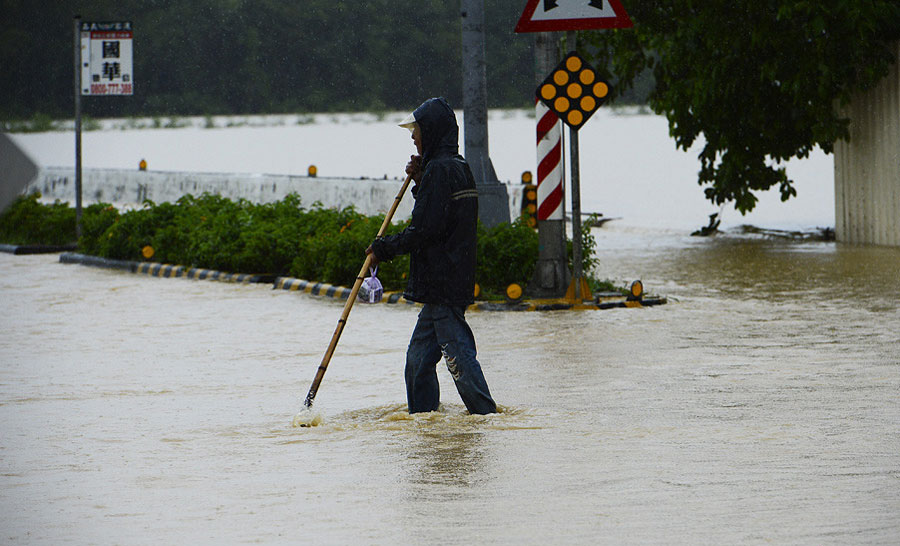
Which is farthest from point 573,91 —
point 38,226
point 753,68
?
point 38,226

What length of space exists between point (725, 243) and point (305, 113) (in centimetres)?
5068

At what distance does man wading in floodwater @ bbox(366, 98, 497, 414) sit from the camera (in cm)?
773

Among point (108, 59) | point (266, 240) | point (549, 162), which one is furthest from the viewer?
point (108, 59)

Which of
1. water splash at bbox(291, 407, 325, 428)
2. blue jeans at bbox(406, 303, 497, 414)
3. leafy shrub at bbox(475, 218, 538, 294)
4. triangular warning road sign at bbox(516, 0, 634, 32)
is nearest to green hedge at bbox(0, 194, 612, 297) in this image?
leafy shrub at bbox(475, 218, 538, 294)

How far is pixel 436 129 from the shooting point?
789 cm

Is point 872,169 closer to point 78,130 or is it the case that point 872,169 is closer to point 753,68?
point 753,68

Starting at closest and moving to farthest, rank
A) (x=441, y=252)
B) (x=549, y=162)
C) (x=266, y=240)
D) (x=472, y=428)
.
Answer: (x=472, y=428), (x=441, y=252), (x=549, y=162), (x=266, y=240)

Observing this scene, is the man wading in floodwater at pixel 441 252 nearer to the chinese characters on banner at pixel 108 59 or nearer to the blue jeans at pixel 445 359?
the blue jeans at pixel 445 359

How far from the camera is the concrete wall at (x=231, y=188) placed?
84.7 ft

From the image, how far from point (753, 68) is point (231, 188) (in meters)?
16.3

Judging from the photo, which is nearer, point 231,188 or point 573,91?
point 573,91

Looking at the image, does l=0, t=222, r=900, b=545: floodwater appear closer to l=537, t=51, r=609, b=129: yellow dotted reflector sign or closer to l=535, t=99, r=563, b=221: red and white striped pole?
l=535, t=99, r=563, b=221: red and white striped pole

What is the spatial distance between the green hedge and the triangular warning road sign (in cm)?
264

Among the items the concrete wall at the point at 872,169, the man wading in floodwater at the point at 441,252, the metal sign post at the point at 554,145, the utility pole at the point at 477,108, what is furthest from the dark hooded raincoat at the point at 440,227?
the concrete wall at the point at 872,169
